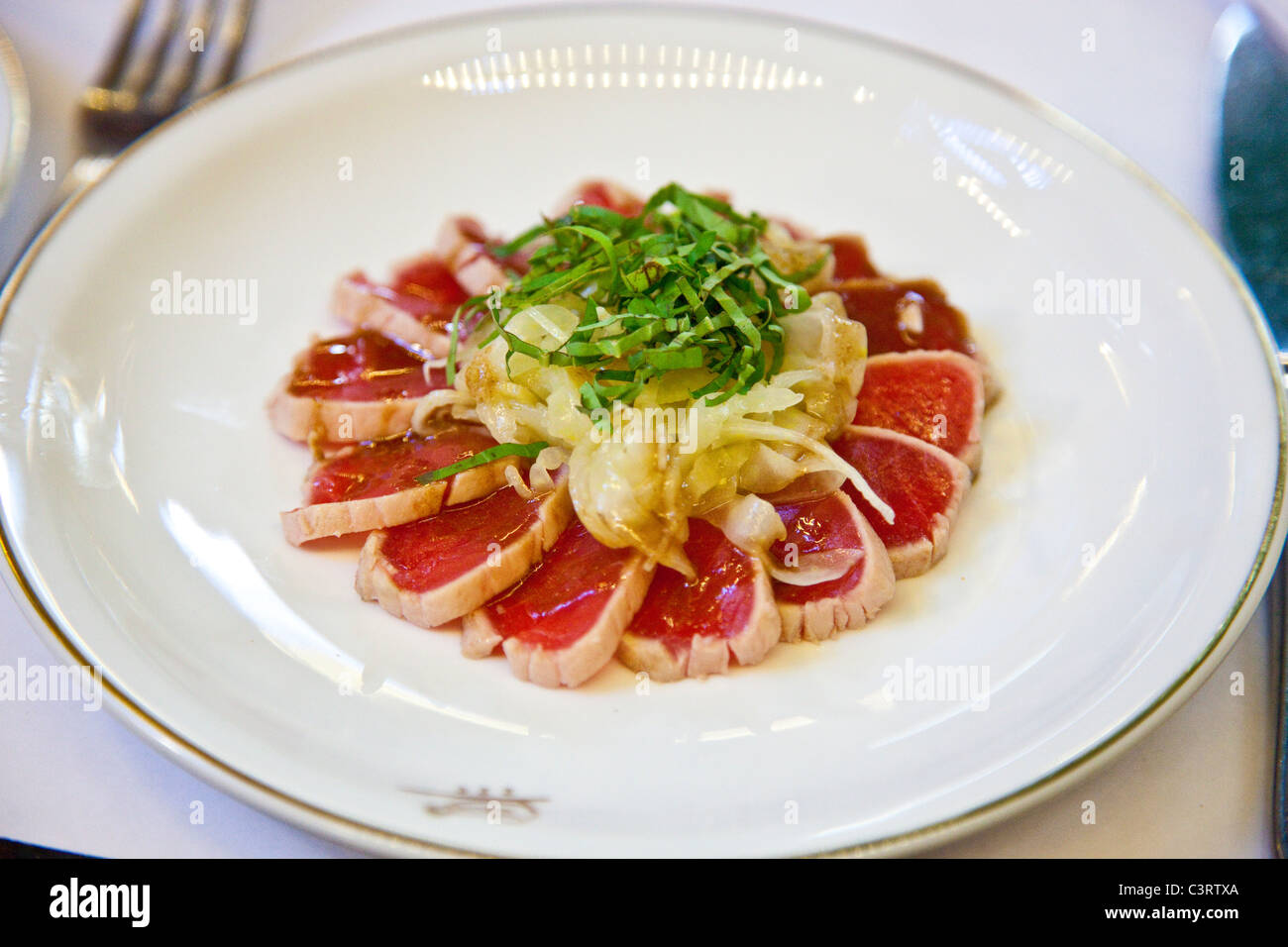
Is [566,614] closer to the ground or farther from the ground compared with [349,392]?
closer to the ground

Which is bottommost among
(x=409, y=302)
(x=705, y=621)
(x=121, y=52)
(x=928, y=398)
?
(x=705, y=621)

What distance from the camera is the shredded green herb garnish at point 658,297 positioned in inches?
114

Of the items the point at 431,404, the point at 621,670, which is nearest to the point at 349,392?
the point at 431,404

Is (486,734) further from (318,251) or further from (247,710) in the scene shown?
(318,251)

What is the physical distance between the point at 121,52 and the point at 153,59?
136 millimetres

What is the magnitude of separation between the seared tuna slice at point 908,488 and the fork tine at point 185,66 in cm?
310

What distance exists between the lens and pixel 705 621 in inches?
107
